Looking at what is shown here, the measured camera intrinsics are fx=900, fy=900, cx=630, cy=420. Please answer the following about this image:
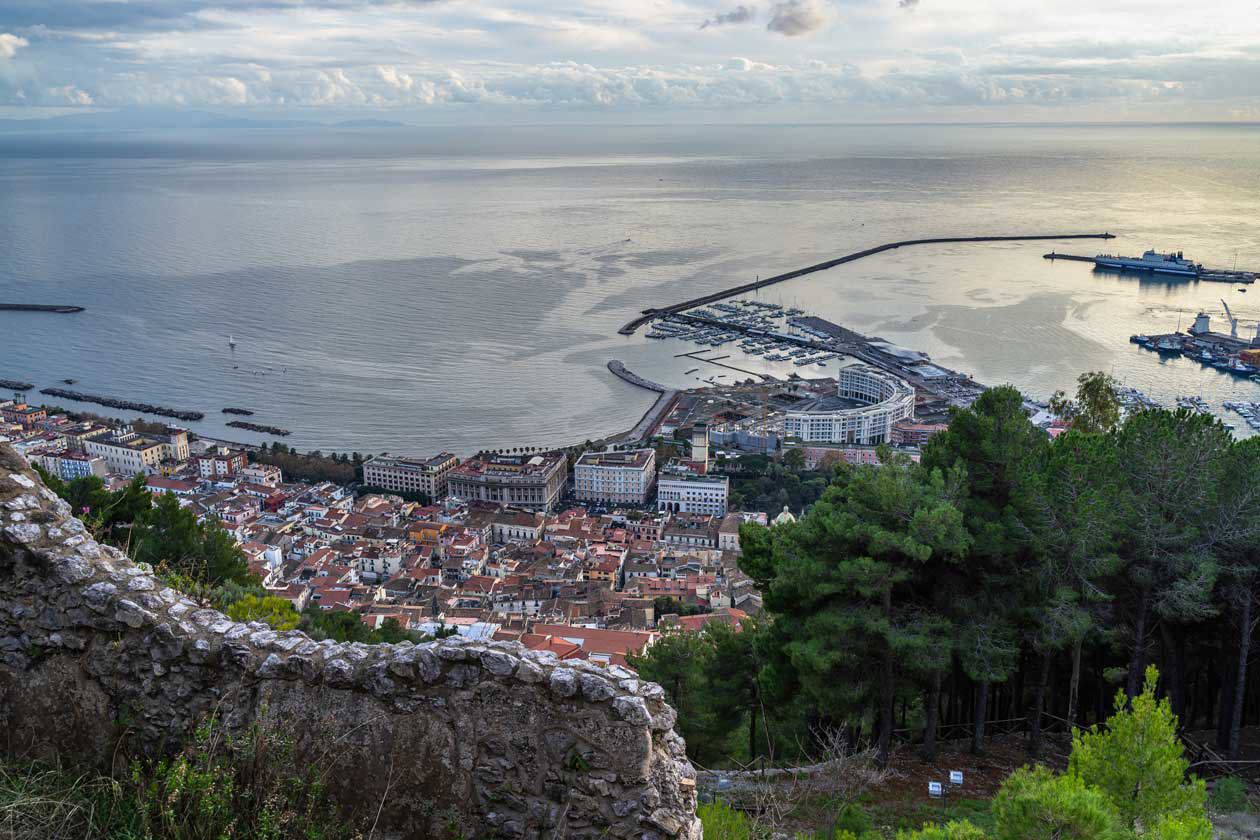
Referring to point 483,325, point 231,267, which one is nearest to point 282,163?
point 231,267

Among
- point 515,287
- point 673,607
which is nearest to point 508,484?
point 673,607

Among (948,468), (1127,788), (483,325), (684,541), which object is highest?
(948,468)

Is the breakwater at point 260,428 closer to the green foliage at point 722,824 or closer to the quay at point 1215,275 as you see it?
the green foliage at point 722,824

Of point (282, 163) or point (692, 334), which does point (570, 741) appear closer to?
point (692, 334)

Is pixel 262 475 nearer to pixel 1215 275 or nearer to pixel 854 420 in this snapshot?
pixel 854 420

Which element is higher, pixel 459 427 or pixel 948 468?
pixel 948 468

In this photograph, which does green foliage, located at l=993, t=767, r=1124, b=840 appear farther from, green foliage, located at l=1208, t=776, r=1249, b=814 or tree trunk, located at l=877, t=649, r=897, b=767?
green foliage, located at l=1208, t=776, r=1249, b=814

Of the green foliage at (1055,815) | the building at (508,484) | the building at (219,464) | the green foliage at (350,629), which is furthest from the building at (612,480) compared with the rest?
the green foliage at (1055,815)

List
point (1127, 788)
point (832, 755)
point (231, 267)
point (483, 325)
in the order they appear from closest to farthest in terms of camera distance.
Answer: point (1127, 788), point (832, 755), point (483, 325), point (231, 267)
